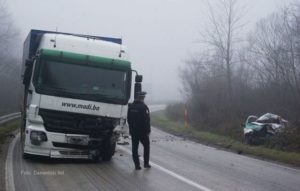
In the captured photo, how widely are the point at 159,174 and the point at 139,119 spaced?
1.50 m

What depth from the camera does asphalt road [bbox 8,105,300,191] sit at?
9531 mm

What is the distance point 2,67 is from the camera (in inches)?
2254

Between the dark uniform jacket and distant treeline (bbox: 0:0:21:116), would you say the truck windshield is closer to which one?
the dark uniform jacket

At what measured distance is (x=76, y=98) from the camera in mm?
12062

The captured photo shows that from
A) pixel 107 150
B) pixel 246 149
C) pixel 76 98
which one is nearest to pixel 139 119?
pixel 107 150

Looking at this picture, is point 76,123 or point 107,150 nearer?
point 76,123

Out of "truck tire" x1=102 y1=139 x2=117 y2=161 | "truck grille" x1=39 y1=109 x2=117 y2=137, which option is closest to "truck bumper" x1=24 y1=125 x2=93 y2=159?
"truck grille" x1=39 y1=109 x2=117 y2=137

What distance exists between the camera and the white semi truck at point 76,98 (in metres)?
11.9

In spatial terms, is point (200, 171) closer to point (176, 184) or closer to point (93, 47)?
point (176, 184)

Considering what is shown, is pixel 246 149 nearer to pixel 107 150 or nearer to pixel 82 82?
pixel 107 150

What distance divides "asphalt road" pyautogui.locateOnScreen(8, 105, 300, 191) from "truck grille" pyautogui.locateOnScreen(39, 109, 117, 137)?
807 millimetres

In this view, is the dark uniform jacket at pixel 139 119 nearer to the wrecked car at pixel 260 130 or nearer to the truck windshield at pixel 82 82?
the truck windshield at pixel 82 82

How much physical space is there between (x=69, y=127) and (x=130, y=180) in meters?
2.57

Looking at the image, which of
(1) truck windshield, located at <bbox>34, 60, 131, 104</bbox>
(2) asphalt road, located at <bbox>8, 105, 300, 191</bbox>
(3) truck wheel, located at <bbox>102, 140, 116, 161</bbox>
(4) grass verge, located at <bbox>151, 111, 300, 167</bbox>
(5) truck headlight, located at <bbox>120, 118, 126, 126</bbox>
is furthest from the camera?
(4) grass verge, located at <bbox>151, 111, 300, 167</bbox>
